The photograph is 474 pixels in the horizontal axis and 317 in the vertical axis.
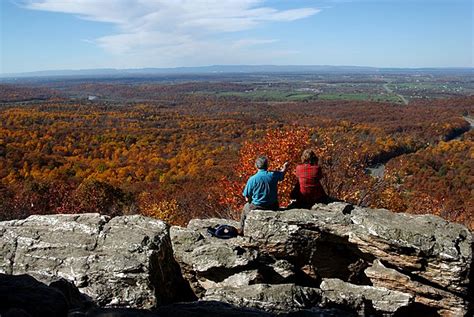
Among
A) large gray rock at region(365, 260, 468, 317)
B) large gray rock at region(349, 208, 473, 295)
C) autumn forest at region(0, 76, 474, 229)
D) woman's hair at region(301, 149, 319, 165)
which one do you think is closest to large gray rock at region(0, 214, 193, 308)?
woman's hair at region(301, 149, 319, 165)

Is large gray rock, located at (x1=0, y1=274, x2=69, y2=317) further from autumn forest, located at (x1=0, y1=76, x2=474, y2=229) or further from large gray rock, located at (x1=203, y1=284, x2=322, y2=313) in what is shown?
autumn forest, located at (x1=0, y1=76, x2=474, y2=229)

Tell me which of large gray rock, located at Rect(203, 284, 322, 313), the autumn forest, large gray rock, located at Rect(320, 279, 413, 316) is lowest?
the autumn forest

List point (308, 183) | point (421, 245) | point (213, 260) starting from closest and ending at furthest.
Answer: point (421, 245) < point (213, 260) < point (308, 183)

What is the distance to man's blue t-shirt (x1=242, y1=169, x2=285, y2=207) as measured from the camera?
1127 centimetres

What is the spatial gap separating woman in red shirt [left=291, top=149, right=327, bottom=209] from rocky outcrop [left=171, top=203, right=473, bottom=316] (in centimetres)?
41

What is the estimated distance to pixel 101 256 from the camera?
10320 millimetres

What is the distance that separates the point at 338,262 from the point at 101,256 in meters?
6.38

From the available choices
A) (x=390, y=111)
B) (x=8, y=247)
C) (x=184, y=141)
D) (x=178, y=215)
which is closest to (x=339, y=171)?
(x=178, y=215)

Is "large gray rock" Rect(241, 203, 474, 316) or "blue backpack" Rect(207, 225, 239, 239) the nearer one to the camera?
"large gray rock" Rect(241, 203, 474, 316)

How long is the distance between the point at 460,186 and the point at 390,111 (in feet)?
372

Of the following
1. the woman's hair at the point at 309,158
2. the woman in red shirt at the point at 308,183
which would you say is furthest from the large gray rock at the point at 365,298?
the woman's hair at the point at 309,158

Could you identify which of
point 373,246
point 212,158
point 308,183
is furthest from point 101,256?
point 212,158

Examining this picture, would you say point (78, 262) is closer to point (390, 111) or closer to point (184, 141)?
point (184, 141)

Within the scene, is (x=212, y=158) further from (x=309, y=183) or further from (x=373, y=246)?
(x=373, y=246)
